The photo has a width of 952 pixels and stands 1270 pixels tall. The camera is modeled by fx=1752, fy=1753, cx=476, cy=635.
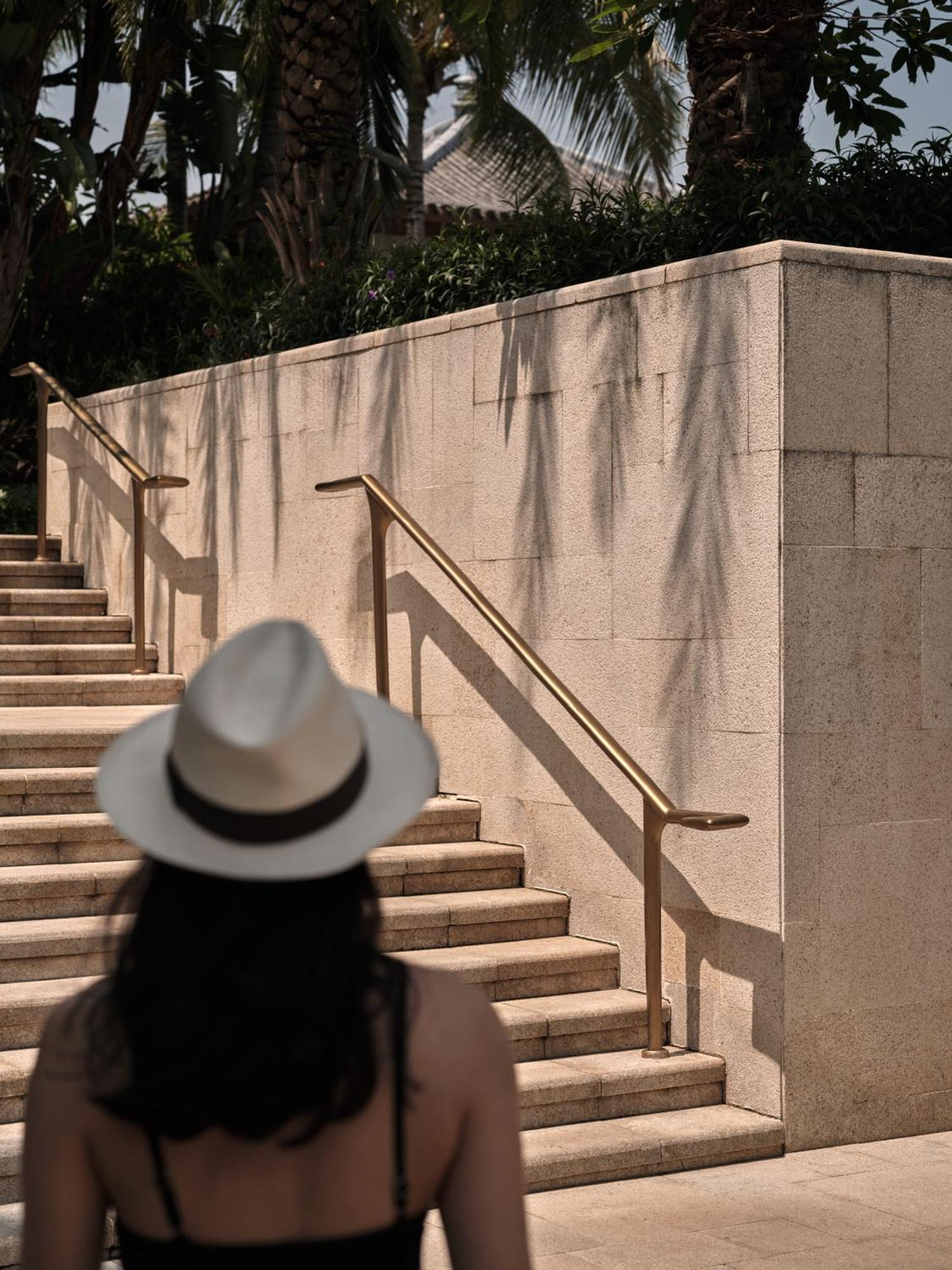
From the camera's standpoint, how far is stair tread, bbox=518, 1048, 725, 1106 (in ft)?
19.3

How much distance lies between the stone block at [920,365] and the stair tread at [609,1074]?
2.31 m

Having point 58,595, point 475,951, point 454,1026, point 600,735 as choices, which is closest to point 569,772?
point 600,735

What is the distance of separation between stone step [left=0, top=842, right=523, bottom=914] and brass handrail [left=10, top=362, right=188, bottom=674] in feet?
8.68

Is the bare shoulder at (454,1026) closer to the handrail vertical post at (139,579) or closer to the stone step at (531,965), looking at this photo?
the stone step at (531,965)

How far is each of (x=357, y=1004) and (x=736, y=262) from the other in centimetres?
486

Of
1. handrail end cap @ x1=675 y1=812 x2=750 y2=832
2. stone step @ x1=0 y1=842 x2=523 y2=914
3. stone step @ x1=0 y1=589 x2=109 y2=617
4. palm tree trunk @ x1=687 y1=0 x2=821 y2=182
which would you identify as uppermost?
palm tree trunk @ x1=687 y1=0 x2=821 y2=182

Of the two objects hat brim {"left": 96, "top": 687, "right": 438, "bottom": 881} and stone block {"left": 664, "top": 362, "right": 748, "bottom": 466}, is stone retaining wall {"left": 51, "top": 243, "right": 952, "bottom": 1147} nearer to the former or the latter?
stone block {"left": 664, "top": 362, "right": 748, "bottom": 466}

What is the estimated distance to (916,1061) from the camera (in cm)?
631

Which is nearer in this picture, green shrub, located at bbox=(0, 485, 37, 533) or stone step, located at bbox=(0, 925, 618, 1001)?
stone step, located at bbox=(0, 925, 618, 1001)

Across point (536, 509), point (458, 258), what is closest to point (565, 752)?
point (536, 509)

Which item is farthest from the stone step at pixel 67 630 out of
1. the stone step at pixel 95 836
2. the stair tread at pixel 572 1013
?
the stair tread at pixel 572 1013

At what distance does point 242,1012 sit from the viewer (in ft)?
5.56

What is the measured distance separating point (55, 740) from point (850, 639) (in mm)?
3445

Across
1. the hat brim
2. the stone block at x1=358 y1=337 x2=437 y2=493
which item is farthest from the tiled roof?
the hat brim
